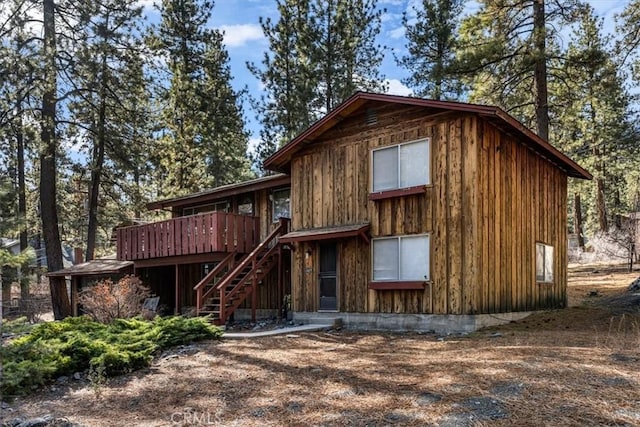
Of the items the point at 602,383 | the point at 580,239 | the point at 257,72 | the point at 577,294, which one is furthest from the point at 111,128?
the point at 580,239

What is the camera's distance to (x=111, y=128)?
67.2 ft

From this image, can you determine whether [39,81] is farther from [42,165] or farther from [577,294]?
[577,294]

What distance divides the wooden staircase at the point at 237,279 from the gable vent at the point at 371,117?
4174 mm

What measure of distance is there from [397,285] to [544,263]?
470 centimetres

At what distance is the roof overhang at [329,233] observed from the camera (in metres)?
12.1

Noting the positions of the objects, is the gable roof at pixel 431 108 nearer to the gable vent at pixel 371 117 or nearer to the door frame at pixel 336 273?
the gable vent at pixel 371 117

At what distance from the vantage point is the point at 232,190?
16.8 m

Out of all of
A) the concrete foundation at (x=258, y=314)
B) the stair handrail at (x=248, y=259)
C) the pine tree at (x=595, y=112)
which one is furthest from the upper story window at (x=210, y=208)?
the pine tree at (x=595, y=112)

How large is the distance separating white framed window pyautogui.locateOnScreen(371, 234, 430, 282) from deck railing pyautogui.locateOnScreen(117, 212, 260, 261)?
4.90 m

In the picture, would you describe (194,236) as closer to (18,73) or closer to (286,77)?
(18,73)

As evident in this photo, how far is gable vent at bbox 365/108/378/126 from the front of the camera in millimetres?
12534

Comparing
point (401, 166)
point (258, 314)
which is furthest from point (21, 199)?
point (401, 166)

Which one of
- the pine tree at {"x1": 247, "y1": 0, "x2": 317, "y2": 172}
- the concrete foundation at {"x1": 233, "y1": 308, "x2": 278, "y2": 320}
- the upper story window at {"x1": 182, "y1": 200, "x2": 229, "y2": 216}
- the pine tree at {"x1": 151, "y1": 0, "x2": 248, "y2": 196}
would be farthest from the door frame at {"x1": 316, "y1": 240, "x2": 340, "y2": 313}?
the pine tree at {"x1": 151, "y1": 0, "x2": 248, "y2": 196}

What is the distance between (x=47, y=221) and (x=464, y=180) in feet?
51.4
